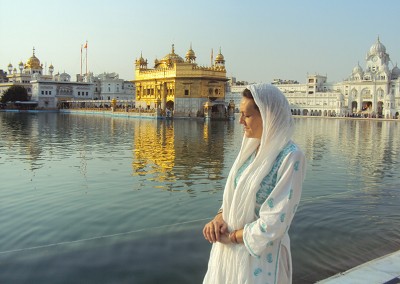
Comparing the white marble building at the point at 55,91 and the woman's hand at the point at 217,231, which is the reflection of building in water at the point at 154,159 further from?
the white marble building at the point at 55,91

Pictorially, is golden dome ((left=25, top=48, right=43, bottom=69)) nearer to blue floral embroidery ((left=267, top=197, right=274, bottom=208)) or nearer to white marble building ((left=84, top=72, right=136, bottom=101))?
white marble building ((left=84, top=72, right=136, bottom=101))

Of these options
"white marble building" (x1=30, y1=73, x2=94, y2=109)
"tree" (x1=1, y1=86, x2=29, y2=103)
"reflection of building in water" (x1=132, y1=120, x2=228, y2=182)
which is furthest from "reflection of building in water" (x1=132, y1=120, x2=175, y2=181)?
"white marble building" (x1=30, y1=73, x2=94, y2=109)

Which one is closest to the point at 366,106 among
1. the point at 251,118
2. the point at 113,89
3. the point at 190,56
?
the point at 190,56

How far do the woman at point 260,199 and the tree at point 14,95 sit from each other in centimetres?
8730

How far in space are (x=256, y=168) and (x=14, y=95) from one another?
288ft

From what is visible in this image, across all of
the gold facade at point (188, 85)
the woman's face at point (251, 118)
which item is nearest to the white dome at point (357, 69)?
→ the gold facade at point (188, 85)

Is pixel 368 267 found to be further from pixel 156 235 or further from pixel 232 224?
pixel 156 235

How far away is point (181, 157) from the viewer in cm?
1481

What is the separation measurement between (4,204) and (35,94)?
8585cm

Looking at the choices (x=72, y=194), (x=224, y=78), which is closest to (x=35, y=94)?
(x=224, y=78)

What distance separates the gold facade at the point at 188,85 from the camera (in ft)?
179

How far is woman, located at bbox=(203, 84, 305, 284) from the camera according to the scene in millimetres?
2355

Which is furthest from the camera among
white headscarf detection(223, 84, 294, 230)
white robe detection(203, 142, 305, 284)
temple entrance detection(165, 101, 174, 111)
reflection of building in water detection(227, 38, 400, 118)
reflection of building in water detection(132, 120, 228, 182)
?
reflection of building in water detection(227, 38, 400, 118)

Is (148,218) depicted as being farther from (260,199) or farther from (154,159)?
(154,159)
